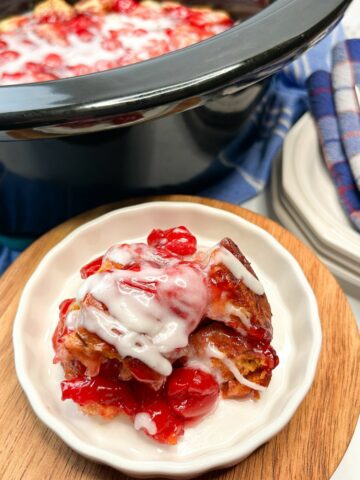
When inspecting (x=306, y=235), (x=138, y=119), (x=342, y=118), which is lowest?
(x=306, y=235)

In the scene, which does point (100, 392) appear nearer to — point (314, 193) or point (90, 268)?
point (90, 268)

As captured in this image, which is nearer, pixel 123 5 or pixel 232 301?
pixel 232 301

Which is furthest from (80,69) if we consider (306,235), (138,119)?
(306,235)

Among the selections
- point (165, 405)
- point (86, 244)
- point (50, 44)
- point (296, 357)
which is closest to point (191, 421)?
point (165, 405)

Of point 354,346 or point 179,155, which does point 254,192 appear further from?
point 354,346

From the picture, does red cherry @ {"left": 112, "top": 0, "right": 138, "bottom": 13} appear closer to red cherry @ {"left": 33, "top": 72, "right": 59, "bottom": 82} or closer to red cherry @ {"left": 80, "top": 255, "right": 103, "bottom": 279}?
red cherry @ {"left": 33, "top": 72, "right": 59, "bottom": 82}

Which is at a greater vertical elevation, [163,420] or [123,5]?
[123,5]

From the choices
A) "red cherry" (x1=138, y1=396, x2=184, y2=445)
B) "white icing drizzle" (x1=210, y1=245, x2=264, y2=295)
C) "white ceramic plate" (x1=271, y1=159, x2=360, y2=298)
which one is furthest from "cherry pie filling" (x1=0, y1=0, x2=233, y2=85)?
"red cherry" (x1=138, y1=396, x2=184, y2=445)
